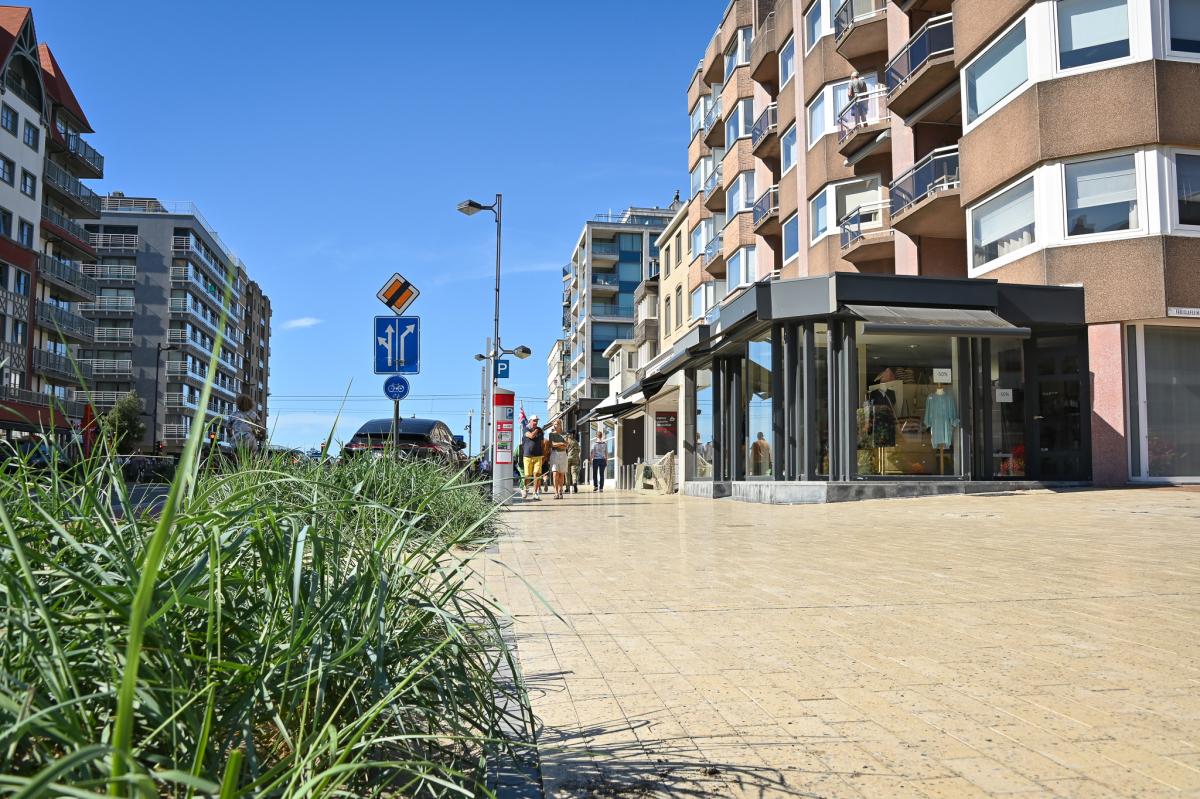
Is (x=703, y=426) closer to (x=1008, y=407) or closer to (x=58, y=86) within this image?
(x=1008, y=407)

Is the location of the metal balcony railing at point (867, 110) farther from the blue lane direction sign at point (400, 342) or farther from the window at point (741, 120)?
the blue lane direction sign at point (400, 342)

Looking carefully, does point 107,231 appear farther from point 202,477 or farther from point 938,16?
point 202,477

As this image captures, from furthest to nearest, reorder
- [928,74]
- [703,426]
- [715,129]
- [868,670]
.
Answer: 1. [715,129]
2. [703,426]
3. [928,74]
4. [868,670]

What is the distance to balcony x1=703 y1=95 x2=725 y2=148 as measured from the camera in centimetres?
3669

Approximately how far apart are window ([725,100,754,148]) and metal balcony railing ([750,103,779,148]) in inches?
46.3

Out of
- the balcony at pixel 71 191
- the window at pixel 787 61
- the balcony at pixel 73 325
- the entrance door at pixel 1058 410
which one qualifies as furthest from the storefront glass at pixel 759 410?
the balcony at pixel 71 191

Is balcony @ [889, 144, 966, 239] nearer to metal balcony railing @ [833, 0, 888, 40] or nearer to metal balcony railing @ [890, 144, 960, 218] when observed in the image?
metal balcony railing @ [890, 144, 960, 218]

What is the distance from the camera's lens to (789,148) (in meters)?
29.2

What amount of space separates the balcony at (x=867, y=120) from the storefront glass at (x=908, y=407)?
355 inches

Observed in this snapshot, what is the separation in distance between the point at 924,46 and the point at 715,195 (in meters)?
15.6

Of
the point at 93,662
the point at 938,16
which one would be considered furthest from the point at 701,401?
the point at 93,662

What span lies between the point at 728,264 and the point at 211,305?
74266 millimetres

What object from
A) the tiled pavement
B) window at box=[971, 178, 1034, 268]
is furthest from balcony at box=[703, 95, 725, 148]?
the tiled pavement

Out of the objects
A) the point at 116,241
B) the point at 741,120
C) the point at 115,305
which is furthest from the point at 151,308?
the point at 741,120
